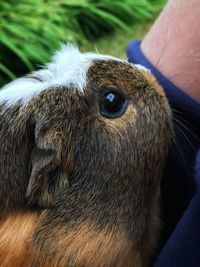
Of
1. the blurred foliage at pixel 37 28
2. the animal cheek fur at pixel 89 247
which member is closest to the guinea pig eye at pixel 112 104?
the animal cheek fur at pixel 89 247

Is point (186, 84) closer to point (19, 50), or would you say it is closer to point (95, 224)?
point (95, 224)

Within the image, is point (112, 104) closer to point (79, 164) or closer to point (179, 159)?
point (79, 164)

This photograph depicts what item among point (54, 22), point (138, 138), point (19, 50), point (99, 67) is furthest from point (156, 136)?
point (54, 22)

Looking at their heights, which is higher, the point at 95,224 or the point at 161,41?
the point at 161,41

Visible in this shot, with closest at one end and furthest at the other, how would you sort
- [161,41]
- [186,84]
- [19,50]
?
1. [186,84]
2. [161,41]
3. [19,50]

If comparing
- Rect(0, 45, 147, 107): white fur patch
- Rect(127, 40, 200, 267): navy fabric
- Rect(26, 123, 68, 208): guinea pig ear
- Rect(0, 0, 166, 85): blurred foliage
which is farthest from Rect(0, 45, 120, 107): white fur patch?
Rect(0, 0, 166, 85): blurred foliage

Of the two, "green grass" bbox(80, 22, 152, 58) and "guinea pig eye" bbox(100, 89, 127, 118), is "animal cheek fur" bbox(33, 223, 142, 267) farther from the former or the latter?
"green grass" bbox(80, 22, 152, 58)

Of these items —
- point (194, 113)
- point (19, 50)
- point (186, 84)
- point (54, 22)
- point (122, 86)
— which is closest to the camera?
point (122, 86)

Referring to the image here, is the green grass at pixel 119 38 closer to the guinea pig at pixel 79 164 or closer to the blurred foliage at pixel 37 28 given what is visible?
the blurred foliage at pixel 37 28
